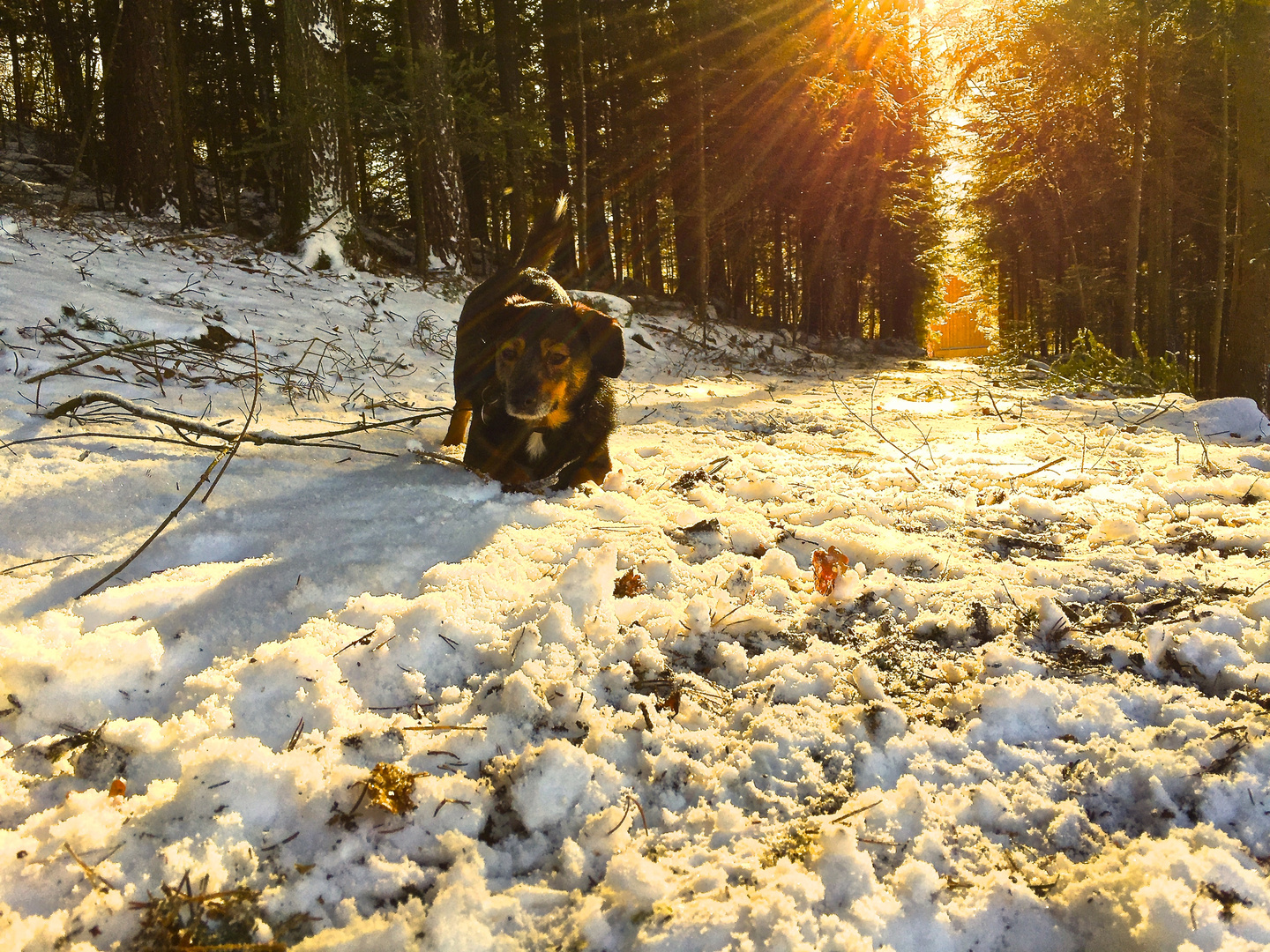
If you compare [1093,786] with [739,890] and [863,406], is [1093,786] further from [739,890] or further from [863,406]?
[863,406]

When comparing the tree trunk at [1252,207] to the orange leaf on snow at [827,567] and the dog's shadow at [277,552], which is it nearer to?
the orange leaf on snow at [827,567]

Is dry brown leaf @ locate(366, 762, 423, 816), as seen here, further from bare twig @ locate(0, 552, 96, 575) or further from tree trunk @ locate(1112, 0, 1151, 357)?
tree trunk @ locate(1112, 0, 1151, 357)

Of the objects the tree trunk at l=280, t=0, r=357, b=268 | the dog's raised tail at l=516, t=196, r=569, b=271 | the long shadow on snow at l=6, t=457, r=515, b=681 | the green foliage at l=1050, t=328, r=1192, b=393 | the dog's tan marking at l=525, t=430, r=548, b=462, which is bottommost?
the long shadow on snow at l=6, t=457, r=515, b=681

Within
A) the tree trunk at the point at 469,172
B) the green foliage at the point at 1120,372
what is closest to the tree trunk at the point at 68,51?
the tree trunk at the point at 469,172

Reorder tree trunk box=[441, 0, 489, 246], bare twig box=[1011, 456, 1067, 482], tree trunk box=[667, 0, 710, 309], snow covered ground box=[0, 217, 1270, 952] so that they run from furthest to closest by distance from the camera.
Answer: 1. tree trunk box=[441, 0, 489, 246]
2. tree trunk box=[667, 0, 710, 309]
3. bare twig box=[1011, 456, 1067, 482]
4. snow covered ground box=[0, 217, 1270, 952]

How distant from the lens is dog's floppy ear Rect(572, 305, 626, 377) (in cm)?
349

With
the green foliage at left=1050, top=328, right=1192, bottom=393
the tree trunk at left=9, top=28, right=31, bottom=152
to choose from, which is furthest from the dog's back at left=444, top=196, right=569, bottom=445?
the tree trunk at left=9, top=28, right=31, bottom=152

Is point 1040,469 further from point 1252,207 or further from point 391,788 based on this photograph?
point 1252,207

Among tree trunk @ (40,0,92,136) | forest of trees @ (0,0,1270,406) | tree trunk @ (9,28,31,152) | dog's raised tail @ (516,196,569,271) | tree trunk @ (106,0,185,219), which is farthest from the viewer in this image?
tree trunk @ (9,28,31,152)

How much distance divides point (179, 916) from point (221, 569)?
3.92ft

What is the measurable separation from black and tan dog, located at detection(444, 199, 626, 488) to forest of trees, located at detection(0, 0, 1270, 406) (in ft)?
11.7

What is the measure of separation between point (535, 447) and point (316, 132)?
6996 mm

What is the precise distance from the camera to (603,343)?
351 centimetres

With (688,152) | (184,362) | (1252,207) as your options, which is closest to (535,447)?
(184,362)
